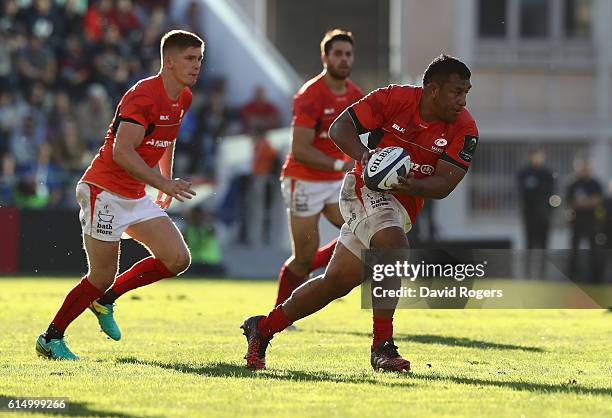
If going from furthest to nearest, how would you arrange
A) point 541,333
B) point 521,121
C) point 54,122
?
point 521,121, point 54,122, point 541,333

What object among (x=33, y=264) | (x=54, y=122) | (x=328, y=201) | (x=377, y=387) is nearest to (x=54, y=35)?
(x=54, y=122)

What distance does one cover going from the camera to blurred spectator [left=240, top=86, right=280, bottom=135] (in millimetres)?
24688

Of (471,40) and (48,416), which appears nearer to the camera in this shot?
(48,416)

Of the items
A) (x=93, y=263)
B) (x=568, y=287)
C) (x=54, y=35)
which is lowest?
(x=568, y=287)

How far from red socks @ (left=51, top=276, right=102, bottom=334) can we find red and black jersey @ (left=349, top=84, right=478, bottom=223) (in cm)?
207

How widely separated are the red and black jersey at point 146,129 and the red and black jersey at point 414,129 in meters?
1.58

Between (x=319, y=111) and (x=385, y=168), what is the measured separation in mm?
3646

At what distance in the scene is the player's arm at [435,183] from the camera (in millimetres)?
8648

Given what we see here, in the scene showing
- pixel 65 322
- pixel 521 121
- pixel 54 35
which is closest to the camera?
pixel 65 322

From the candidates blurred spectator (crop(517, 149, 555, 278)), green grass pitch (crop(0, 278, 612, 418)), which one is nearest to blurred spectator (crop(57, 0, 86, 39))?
blurred spectator (crop(517, 149, 555, 278))

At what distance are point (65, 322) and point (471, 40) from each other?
21252 mm

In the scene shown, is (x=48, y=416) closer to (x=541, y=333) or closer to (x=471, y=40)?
(x=541, y=333)

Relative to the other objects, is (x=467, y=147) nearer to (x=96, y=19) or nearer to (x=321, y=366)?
(x=321, y=366)

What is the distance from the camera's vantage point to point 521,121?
2992 cm
